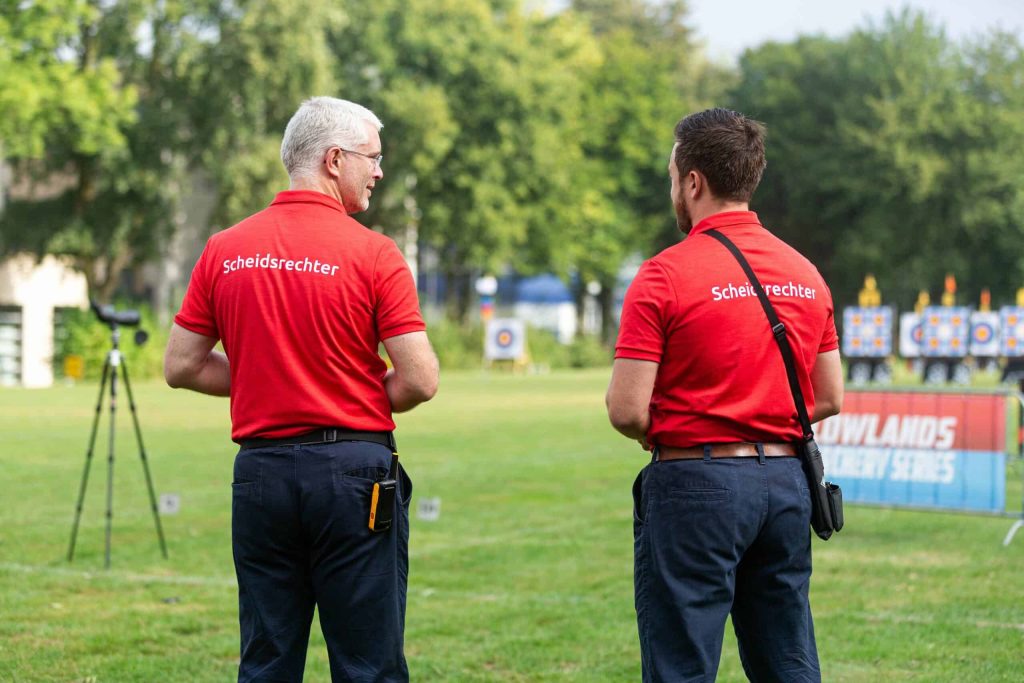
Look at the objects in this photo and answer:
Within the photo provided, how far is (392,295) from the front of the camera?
4.21 meters

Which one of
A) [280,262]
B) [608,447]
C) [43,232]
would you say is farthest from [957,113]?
[280,262]

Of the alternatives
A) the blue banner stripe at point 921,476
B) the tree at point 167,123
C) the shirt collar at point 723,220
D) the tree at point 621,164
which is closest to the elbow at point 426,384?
the shirt collar at point 723,220

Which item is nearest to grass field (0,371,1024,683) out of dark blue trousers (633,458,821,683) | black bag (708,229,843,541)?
dark blue trousers (633,458,821,683)

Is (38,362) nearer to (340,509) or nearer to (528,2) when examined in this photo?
(528,2)

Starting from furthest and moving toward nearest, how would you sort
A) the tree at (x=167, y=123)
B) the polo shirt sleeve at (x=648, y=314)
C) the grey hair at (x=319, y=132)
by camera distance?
the tree at (x=167, y=123), the grey hair at (x=319, y=132), the polo shirt sleeve at (x=648, y=314)

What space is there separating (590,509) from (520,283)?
2360 inches

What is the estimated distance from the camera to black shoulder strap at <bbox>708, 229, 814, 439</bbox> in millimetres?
4184

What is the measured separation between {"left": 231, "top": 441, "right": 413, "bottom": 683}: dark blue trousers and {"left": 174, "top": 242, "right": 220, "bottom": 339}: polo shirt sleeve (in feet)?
1.32

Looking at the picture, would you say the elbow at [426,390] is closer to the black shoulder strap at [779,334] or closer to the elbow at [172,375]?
the elbow at [172,375]

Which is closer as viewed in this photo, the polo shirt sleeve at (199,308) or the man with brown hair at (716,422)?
the man with brown hair at (716,422)

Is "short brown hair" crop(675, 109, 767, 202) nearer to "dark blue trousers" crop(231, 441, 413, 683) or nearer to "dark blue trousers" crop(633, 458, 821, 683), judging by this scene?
"dark blue trousers" crop(633, 458, 821, 683)

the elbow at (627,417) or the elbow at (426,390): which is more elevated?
the elbow at (426,390)

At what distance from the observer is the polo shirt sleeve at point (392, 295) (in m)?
4.20

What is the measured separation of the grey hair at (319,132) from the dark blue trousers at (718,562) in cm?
132
